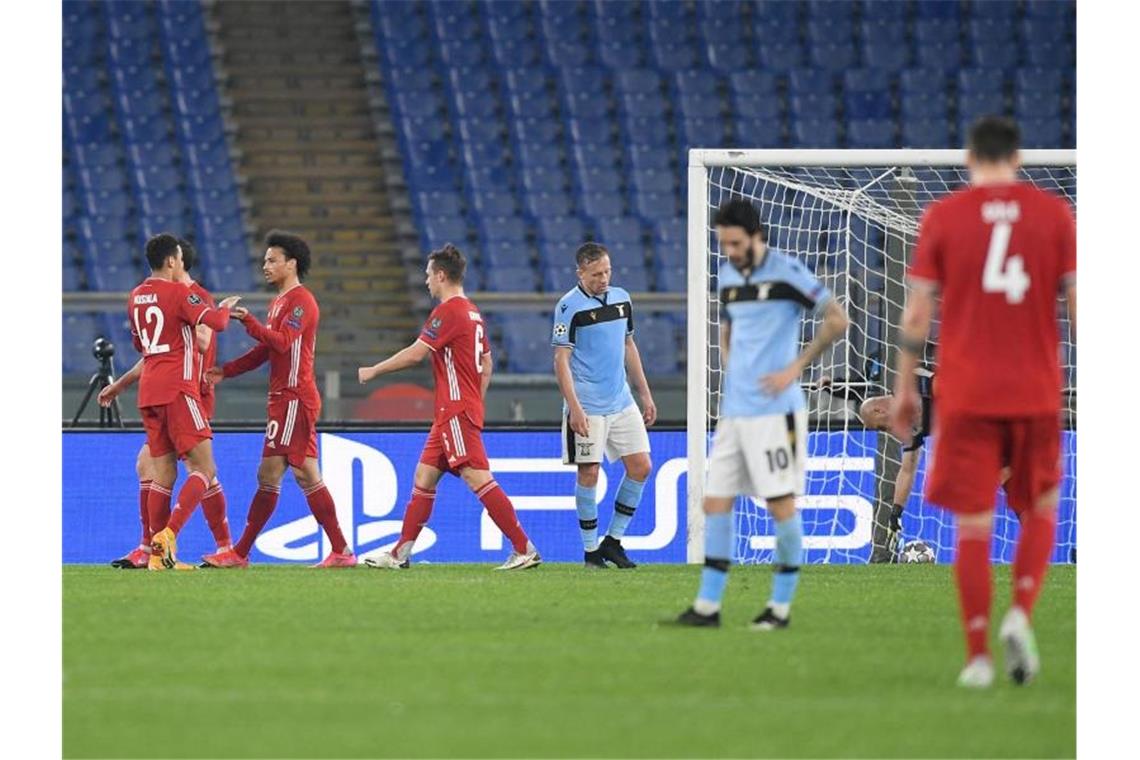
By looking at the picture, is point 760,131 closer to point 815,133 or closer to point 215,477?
point 815,133

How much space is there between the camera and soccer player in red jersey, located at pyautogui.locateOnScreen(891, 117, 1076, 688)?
19.1 feet

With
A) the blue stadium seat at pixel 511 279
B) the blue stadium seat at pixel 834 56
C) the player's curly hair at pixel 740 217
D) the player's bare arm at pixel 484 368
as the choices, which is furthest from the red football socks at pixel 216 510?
the blue stadium seat at pixel 834 56

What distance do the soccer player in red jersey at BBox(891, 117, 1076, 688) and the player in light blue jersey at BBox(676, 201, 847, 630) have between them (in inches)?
45.2

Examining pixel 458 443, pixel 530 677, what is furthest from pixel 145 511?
pixel 530 677

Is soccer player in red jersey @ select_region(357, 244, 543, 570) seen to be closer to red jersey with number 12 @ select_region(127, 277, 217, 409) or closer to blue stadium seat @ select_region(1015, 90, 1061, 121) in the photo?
red jersey with number 12 @ select_region(127, 277, 217, 409)

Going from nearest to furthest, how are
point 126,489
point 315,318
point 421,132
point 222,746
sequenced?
point 222,746 → point 315,318 → point 126,489 → point 421,132

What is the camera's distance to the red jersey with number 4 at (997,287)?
5820mm

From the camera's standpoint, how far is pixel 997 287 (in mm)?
5816

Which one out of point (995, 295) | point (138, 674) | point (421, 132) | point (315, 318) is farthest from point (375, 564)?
point (421, 132)

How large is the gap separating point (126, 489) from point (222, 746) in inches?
333

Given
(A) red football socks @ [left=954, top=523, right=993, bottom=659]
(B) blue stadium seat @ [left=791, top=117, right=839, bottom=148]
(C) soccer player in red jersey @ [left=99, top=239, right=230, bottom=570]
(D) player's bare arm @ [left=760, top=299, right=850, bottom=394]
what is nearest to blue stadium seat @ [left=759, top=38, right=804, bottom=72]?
(B) blue stadium seat @ [left=791, top=117, right=839, bottom=148]

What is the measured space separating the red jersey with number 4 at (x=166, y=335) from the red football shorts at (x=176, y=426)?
5 cm
